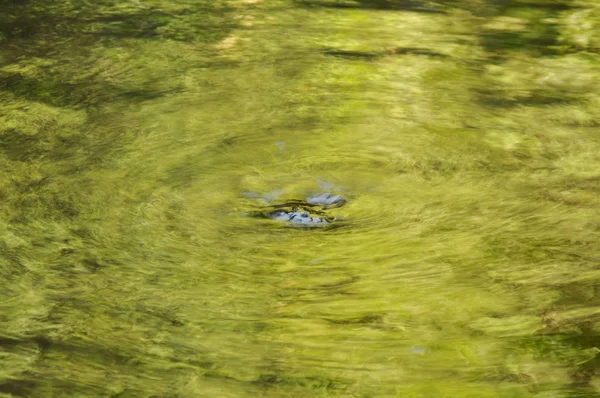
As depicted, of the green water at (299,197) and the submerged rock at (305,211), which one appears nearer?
the green water at (299,197)

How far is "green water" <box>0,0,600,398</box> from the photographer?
1.69 metres

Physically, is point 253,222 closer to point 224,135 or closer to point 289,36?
point 224,135

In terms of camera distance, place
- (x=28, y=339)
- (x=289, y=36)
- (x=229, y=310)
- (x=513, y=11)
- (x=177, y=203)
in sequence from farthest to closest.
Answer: (x=513, y=11), (x=289, y=36), (x=177, y=203), (x=229, y=310), (x=28, y=339)

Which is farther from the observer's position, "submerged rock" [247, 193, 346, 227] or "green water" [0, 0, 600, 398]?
"submerged rock" [247, 193, 346, 227]

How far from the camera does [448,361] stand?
66.3 inches

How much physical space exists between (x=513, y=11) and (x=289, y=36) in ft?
3.20

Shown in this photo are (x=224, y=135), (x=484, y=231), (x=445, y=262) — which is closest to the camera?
(x=445, y=262)

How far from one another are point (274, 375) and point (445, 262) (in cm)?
56

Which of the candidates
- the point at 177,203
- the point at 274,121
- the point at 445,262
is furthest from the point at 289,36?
the point at 445,262

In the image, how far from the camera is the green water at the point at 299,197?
1693 mm

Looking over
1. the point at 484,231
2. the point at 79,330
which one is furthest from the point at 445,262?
the point at 79,330

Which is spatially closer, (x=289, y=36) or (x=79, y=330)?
Answer: (x=79, y=330)

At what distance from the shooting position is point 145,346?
5.69ft

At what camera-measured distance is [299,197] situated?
7.84ft
